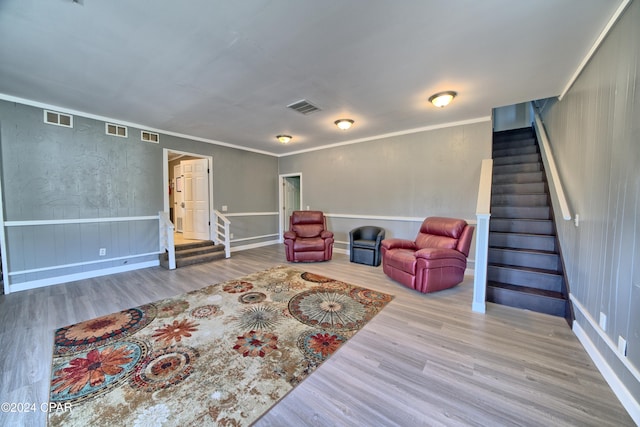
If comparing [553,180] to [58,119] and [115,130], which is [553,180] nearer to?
[115,130]

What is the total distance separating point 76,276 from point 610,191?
6430mm

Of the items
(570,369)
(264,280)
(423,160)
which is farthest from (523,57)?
(264,280)

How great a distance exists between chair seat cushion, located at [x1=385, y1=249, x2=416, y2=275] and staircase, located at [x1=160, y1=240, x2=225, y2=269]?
138 inches

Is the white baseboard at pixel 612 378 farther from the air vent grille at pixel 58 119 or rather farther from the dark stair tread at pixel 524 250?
the air vent grille at pixel 58 119

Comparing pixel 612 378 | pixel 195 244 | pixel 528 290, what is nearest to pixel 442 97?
pixel 528 290

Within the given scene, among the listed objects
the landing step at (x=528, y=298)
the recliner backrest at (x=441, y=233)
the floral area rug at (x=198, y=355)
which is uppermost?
the recliner backrest at (x=441, y=233)

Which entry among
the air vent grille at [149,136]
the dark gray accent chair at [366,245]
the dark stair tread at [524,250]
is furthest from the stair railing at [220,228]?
the dark stair tread at [524,250]

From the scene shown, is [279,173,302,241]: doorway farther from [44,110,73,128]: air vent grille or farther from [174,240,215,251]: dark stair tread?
[44,110,73,128]: air vent grille

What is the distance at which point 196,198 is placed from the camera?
5469 mm

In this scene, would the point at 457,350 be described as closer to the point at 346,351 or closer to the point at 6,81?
the point at 346,351

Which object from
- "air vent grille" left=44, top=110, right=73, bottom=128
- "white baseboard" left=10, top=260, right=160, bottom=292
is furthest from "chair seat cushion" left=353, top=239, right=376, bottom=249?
"air vent grille" left=44, top=110, right=73, bottom=128

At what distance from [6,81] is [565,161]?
21.7ft

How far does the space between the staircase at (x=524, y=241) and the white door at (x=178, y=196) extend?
6.61 m

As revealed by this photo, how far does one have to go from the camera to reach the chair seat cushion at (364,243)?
438 cm
